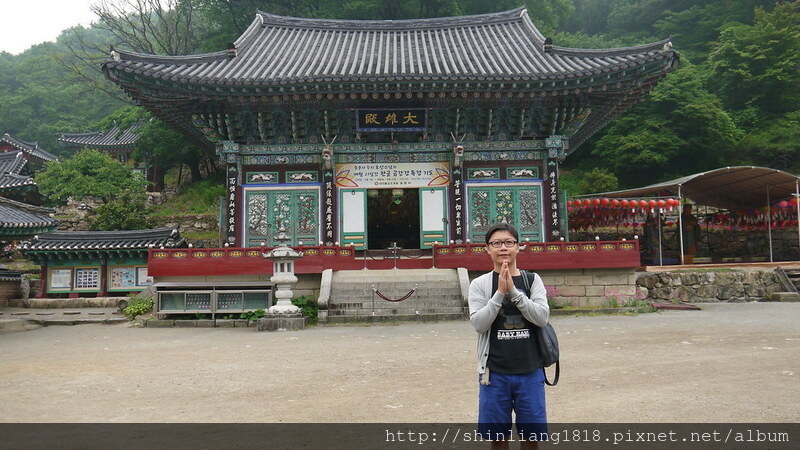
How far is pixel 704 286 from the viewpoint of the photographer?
1638 centimetres

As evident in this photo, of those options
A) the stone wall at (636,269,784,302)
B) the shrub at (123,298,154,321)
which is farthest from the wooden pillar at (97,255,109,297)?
the stone wall at (636,269,784,302)

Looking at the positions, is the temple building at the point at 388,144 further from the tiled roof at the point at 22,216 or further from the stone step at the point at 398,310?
the tiled roof at the point at 22,216

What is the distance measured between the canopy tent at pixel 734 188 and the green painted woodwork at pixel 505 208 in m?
4.54

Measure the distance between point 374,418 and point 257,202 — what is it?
43.2ft

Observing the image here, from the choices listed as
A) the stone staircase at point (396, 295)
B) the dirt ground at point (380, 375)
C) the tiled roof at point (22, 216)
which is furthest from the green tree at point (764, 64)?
the tiled roof at point (22, 216)

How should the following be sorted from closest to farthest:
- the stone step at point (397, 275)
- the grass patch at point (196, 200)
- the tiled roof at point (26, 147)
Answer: the stone step at point (397, 275) → the grass patch at point (196, 200) → the tiled roof at point (26, 147)

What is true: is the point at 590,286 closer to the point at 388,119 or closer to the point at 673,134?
the point at 388,119

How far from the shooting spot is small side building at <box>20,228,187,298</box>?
19.6 meters

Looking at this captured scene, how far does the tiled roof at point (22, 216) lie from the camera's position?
62.4 feet

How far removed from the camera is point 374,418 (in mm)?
4879

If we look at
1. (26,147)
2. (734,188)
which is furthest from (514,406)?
(26,147)

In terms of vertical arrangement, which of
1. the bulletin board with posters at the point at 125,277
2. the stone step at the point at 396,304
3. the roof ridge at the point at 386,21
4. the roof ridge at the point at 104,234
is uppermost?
the roof ridge at the point at 386,21

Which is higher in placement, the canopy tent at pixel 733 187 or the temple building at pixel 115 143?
the temple building at pixel 115 143
